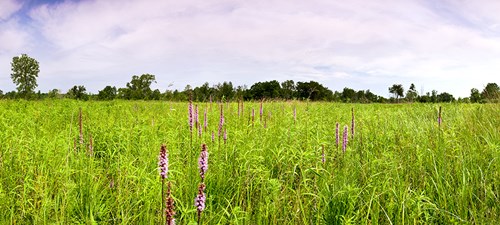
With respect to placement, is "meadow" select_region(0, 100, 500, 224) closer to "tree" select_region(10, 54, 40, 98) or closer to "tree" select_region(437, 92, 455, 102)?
"tree" select_region(437, 92, 455, 102)

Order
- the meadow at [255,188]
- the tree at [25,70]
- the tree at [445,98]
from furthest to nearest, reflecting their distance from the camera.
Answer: the tree at [25,70], the tree at [445,98], the meadow at [255,188]

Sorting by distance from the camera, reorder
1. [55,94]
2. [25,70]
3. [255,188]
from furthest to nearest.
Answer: [25,70] → [55,94] → [255,188]

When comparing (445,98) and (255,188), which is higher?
(445,98)

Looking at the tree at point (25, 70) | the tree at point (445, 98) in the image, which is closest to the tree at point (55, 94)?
the tree at point (445, 98)

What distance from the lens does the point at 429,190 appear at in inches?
123

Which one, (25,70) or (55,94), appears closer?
(55,94)

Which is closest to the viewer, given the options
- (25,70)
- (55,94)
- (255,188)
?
(255,188)

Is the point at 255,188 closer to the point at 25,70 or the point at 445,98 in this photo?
the point at 445,98

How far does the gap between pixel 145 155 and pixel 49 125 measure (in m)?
4.27

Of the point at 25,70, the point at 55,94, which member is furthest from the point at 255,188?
the point at 25,70

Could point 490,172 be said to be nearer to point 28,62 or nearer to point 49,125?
point 49,125

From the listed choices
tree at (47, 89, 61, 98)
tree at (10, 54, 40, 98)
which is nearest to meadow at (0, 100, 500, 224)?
tree at (47, 89, 61, 98)

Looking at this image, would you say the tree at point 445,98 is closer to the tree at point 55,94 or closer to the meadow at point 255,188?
the meadow at point 255,188

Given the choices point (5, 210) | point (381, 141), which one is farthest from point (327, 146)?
point (5, 210)
